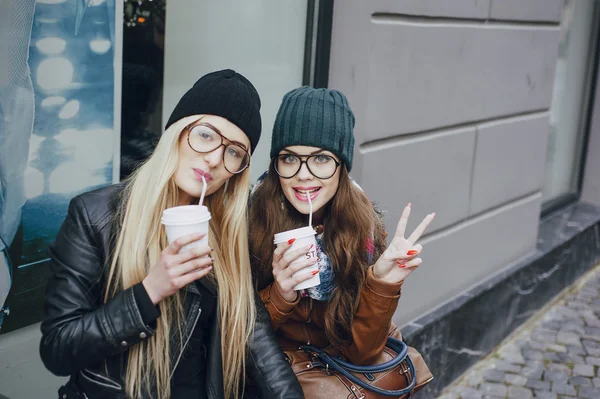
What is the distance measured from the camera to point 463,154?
480 cm

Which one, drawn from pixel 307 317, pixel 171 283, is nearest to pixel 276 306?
pixel 307 317

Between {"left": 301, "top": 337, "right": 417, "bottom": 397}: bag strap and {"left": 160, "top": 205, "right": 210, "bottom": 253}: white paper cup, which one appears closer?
{"left": 160, "top": 205, "right": 210, "bottom": 253}: white paper cup

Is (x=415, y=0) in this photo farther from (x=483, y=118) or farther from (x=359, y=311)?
(x=359, y=311)

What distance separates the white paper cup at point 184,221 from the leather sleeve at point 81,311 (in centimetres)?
20

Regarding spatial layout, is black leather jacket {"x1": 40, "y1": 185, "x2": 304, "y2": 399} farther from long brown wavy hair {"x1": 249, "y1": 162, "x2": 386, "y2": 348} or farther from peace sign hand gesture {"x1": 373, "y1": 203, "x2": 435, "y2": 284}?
peace sign hand gesture {"x1": 373, "y1": 203, "x2": 435, "y2": 284}

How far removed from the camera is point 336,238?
2436 millimetres

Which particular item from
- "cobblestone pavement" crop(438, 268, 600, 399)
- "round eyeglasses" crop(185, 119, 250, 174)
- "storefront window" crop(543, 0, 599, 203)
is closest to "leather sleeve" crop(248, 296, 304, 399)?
"round eyeglasses" crop(185, 119, 250, 174)

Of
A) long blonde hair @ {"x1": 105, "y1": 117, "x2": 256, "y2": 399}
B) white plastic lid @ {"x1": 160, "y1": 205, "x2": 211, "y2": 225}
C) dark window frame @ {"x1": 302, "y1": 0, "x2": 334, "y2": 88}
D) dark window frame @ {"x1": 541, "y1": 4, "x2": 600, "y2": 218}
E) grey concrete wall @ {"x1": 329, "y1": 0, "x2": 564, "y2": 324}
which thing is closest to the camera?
white plastic lid @ {"x1": 160, "y1": 205, "x2": 211, "y2": 225}

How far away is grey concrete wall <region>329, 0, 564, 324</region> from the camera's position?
3.85 metres

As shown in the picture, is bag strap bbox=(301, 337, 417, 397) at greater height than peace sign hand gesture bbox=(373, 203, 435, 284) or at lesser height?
lesser

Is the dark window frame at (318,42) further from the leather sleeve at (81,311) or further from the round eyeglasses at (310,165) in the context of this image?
the leather sleeve at (81,311)

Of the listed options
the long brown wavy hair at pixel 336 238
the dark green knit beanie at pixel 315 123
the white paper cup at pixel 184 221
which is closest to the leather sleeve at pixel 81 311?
the white paper cup at pixel 184 221

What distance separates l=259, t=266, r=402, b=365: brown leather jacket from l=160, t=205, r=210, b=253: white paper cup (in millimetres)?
521

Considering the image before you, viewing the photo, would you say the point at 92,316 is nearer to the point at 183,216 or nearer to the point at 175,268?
the point at 175,268
